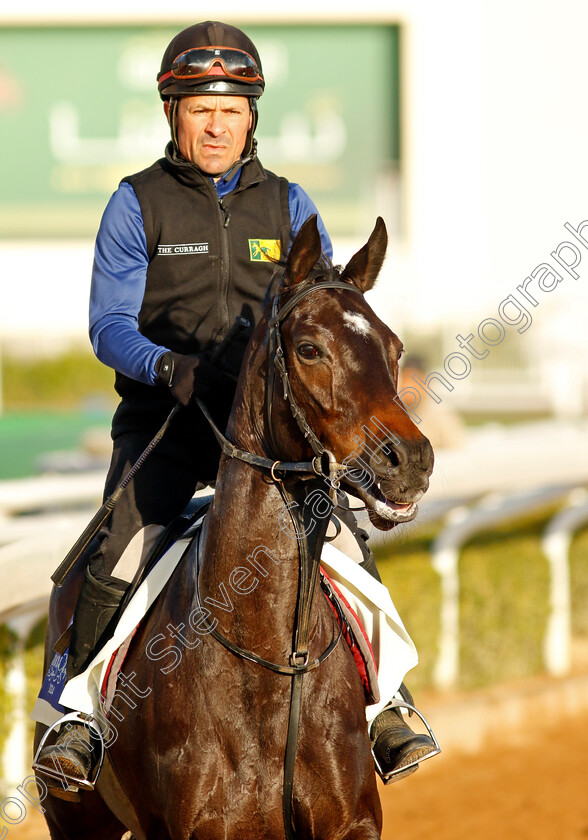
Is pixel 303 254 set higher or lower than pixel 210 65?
lower

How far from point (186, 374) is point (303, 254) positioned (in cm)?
47

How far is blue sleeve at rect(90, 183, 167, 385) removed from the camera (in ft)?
10.4

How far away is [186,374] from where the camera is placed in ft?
9.60

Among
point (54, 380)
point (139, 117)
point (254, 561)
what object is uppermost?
point (139, 117)

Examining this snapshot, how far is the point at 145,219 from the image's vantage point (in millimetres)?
3279

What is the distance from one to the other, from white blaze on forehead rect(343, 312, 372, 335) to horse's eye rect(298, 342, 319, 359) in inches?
4.0

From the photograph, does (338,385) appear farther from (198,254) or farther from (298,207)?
(298,207)

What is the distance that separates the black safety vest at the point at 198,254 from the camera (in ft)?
10.8

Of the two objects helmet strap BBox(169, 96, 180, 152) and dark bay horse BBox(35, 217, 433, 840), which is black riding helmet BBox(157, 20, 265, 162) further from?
dark bay horse BBox(35, 217, 433, 840)

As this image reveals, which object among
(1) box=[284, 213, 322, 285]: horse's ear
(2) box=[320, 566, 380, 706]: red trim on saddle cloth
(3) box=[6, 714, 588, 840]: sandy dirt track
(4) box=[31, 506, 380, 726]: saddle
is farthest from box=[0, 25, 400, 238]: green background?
(1) box=[284, 213, 322, 285]: horse's ear

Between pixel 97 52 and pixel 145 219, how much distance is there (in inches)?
1150

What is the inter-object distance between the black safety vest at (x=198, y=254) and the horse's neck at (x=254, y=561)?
0.59 metres

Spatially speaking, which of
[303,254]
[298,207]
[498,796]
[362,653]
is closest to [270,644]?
[362,653]

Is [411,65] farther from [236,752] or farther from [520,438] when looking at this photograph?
[236,752]
